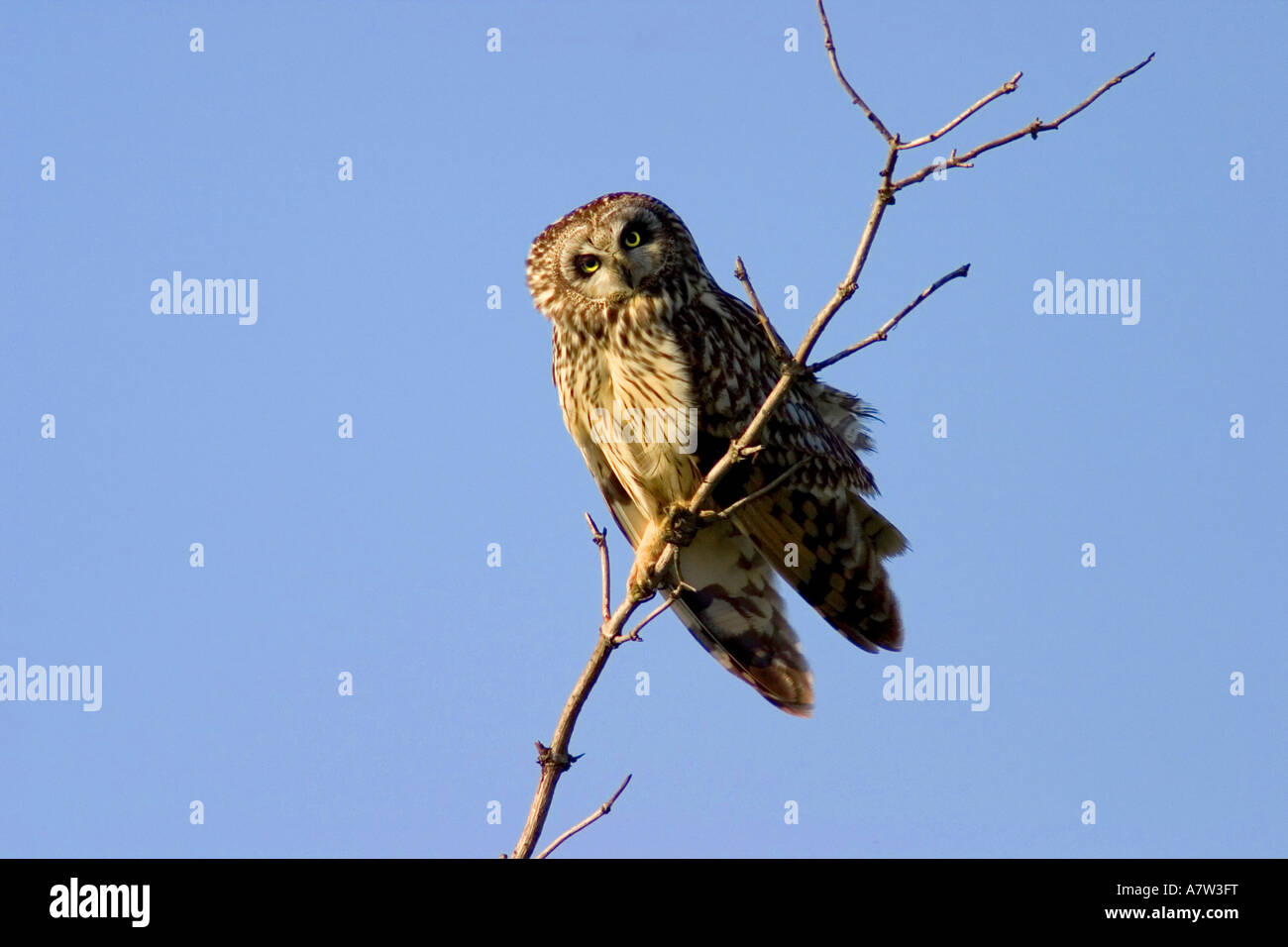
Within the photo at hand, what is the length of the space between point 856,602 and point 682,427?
1353 millimetres

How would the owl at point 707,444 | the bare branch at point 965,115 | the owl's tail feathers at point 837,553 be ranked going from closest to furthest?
the bare branch at point 965,115, the owl at point 707,444, the owl's tail feathers at point 837,553

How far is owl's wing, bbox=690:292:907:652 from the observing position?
Answer: 714 cm

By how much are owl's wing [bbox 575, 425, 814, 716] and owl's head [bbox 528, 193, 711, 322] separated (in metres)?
0.77

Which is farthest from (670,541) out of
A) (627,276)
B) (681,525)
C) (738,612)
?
(627,276)

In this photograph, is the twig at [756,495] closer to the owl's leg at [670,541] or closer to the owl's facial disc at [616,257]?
the owl's leg at [670,541]

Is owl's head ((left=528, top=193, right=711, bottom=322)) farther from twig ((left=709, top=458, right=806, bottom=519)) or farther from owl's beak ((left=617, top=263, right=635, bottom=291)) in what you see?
twig ((left=709, top=458, right=806, bottom=519))

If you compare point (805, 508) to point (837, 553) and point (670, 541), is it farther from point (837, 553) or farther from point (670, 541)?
point (670, 541)

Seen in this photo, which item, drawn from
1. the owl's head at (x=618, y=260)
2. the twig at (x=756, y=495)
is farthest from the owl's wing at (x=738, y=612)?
the twig at (x=756, y=495)

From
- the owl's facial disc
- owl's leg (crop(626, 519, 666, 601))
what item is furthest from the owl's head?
owl's leg (crop(626, 519, 666, 601))

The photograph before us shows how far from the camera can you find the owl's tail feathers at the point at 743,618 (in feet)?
23.6

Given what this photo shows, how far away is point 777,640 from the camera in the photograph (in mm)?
7293
